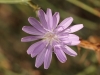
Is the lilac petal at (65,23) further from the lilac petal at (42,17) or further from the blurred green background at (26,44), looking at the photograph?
the blurred green background at (26,44)

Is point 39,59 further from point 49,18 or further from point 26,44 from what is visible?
point 26,44

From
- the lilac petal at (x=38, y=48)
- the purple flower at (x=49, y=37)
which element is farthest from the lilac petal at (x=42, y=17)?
the lilac petal at (x=38, y=48)

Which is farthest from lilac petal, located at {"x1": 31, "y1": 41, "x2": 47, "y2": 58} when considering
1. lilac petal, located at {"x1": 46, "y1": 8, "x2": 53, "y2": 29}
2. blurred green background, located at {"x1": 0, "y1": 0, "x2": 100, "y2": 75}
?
blurred green background, located at {"x1": 0, "y1": 0, "x2": 100, "y2": 75}

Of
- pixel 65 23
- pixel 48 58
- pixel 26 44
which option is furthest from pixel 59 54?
pixel 26 44

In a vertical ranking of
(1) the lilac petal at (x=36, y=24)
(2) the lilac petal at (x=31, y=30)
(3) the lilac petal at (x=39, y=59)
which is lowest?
(3) the lilac petal at (x=39, y=59)

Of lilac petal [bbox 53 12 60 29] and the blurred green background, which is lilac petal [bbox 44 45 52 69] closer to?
lilac petal [bbox 53 12 60 29]

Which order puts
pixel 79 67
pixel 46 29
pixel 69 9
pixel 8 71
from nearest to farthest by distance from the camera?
pixel 46 29 < pixel 8 71 < pixel 79 67 < pixel 69 9

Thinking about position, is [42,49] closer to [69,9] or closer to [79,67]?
[79,67]

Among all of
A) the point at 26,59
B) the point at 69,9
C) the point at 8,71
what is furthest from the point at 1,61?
the point at 69,9
